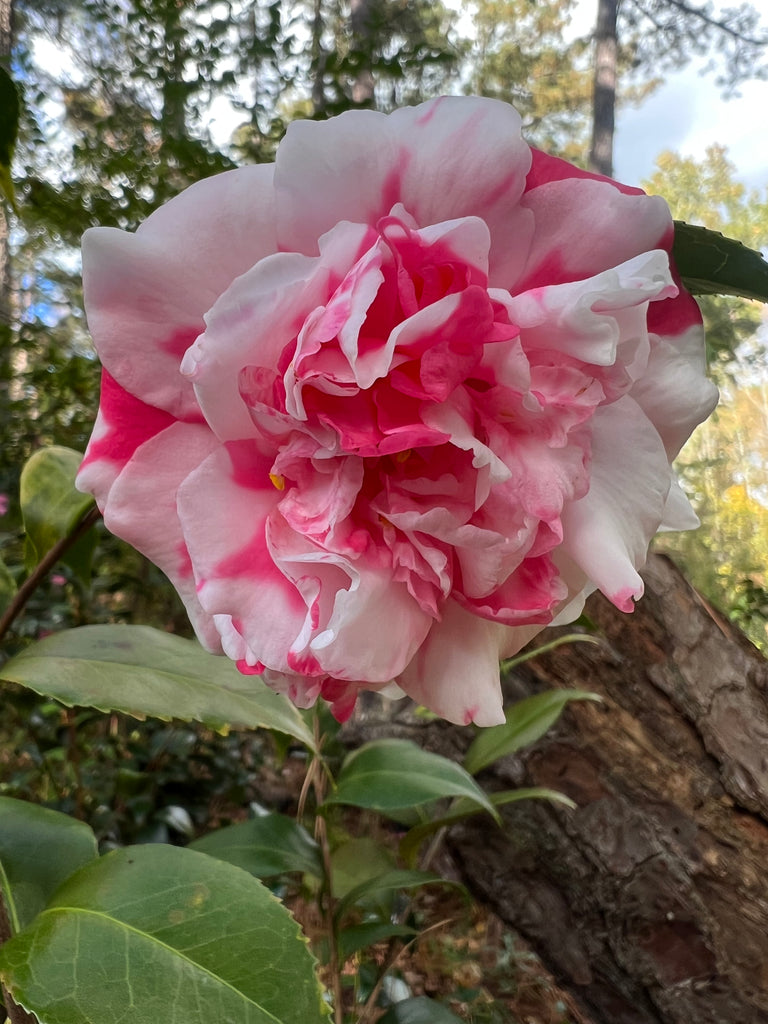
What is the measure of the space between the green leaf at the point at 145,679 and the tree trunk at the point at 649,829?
20.9 inches

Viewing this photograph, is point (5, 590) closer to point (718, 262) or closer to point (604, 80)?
point (718, 262)

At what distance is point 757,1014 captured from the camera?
2.80 ft

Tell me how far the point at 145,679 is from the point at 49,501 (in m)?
0.16

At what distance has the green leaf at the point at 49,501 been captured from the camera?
20.1 inches

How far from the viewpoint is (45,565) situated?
48 centimetres

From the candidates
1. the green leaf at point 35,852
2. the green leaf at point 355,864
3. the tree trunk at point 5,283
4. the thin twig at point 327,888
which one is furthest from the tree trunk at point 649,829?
the tree trunk at point 5,283

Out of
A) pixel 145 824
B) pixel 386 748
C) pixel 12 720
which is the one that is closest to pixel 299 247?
pixel 386 748

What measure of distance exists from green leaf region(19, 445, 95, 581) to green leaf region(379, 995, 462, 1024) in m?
0.58

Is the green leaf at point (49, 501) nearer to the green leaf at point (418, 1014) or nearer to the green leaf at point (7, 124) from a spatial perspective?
the green leaf at point (7, 124)

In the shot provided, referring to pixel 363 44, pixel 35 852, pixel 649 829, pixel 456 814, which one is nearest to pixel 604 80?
pixel 363 44

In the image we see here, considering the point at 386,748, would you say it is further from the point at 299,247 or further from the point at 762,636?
the point at 762,636

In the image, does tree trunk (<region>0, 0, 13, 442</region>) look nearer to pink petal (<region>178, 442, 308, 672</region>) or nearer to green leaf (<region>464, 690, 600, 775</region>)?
pink petal (<region>178, 442, 308, 672</region>)

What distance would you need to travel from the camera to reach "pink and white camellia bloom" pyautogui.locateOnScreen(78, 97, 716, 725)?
0.28 meters

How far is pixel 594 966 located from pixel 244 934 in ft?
2.54
